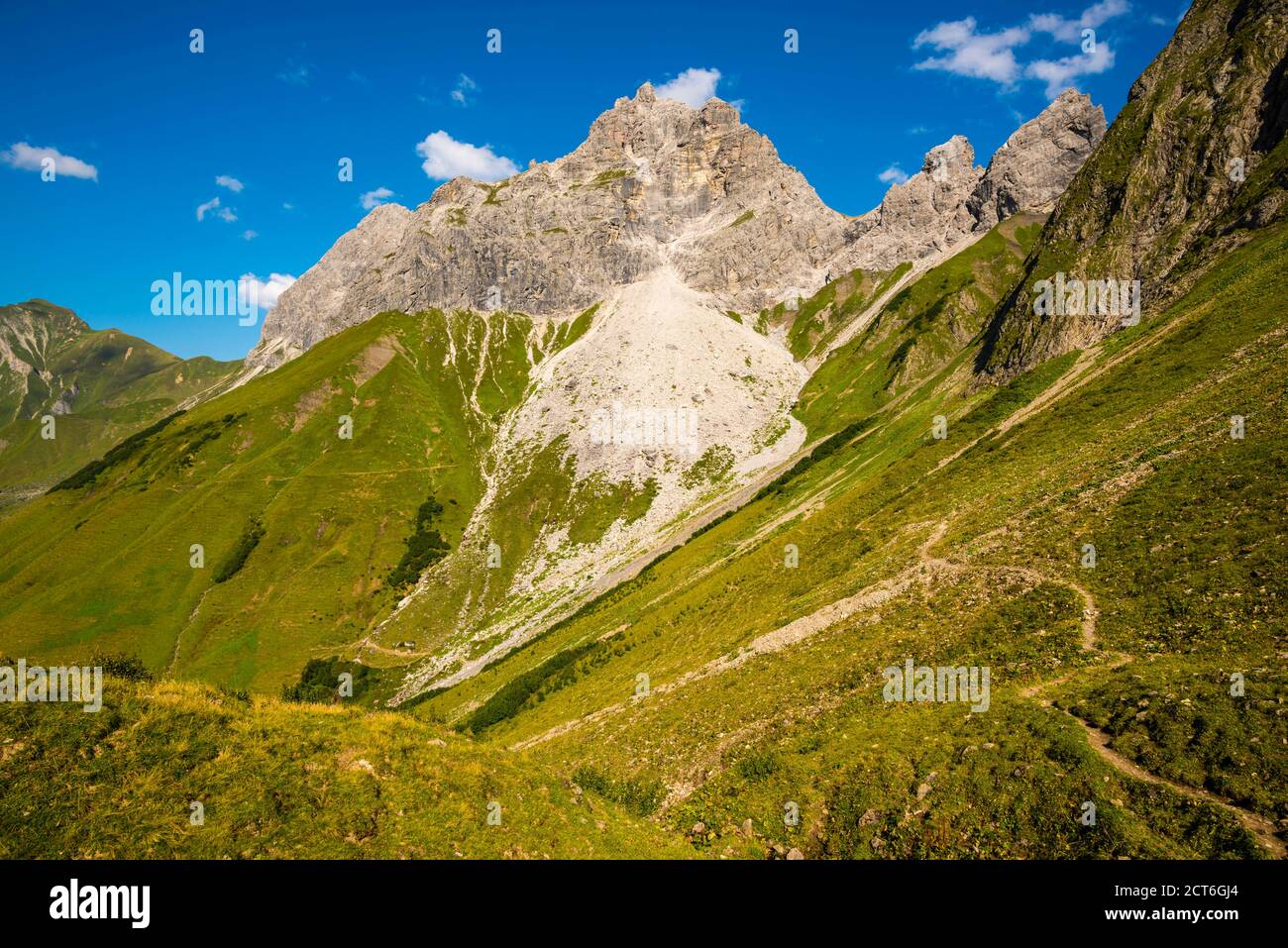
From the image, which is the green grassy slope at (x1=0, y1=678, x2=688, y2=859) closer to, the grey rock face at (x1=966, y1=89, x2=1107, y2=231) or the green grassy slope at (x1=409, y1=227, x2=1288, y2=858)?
the green grassy slope at (x1=409, y1=227, x2=1288, y2=858)

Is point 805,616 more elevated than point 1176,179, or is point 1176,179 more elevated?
point 1176,179

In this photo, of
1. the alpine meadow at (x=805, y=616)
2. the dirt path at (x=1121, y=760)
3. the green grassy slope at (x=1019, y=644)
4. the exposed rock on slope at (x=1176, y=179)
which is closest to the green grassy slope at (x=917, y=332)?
the alpine meadow at (x=805, y=616)

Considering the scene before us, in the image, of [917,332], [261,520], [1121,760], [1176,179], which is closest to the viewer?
[1121,760]

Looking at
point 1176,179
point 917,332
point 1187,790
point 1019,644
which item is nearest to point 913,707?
point 1019,644

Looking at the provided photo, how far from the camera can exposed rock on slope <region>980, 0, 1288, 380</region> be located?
200 ft

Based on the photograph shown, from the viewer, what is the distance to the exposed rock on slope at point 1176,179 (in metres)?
61.0

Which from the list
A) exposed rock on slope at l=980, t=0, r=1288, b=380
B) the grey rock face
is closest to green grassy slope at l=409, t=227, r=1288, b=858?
exposed rock on slope at l=980, t=0, r=1288, b=380

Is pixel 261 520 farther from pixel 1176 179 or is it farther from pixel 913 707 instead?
pixel 1176 179

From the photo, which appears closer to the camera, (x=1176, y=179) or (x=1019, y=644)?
(x=1019, y=644)

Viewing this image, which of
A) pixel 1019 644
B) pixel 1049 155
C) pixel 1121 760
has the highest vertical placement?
pixel 1049 155

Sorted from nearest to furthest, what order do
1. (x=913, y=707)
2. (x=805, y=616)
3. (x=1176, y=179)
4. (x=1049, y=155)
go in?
(x=913, y=707) → (x=805, y=616) → (x=1176, y=179) → (x=1049, y=155)

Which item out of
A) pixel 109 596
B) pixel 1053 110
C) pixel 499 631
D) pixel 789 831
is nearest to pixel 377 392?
pixel 109 596

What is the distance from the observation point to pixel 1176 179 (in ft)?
231

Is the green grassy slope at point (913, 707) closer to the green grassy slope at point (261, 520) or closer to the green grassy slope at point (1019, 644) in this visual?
the green grassy slope at point (1019, 644)
